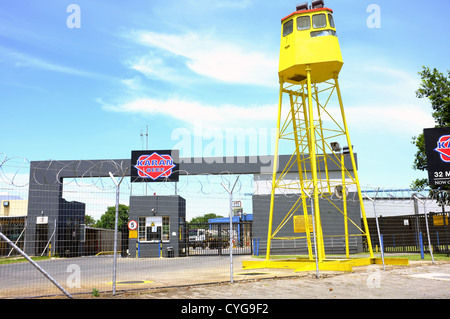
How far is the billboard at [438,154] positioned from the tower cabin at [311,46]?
11.0m

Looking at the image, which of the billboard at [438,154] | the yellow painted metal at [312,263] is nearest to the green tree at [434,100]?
the billboard at [438,154]

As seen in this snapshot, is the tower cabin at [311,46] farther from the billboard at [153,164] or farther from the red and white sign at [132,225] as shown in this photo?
the billboard at [153,164]

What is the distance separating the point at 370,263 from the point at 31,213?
25293 mm

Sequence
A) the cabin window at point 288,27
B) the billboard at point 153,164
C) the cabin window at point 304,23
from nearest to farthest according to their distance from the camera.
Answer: the cabin window at point 304,23, the cabin window at point 288,27, the billboard at point 153,164

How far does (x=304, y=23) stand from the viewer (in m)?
16.3

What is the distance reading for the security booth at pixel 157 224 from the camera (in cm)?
2784

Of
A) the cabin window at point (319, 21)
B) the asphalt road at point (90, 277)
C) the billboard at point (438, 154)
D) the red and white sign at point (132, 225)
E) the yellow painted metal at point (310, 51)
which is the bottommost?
the asphalt road at point (90, 277)

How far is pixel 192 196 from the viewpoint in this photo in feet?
38.2

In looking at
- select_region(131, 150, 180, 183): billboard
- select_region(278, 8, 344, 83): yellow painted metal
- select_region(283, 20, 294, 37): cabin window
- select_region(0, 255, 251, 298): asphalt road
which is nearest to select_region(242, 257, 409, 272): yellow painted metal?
select_region(0, 255, 251, 298): asphalt road

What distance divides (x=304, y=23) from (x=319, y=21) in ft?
1.96

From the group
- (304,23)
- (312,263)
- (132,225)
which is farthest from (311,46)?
(132,225)

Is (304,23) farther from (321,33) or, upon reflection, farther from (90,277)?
(90,277)

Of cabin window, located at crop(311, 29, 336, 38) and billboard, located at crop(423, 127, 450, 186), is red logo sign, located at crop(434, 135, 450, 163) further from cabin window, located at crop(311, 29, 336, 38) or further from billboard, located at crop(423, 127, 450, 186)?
cabin window, located at crop(311, 29, 336, 38)
